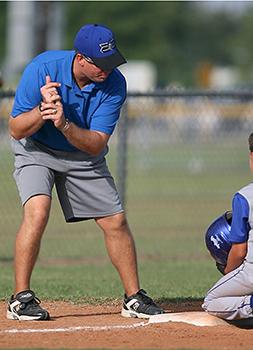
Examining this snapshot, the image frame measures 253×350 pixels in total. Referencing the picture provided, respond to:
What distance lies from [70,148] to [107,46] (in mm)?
799

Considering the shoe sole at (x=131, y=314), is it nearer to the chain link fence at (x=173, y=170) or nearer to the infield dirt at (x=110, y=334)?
the infield dirt at (x=110, y=334)

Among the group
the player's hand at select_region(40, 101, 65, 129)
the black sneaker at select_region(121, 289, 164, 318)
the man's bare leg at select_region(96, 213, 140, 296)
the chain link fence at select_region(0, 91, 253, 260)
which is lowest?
the chain link fence at select_region(0, 91, 253, 260)

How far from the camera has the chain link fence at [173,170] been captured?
15.2 meters

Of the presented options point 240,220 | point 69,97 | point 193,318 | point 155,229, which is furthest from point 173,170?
point 240,220

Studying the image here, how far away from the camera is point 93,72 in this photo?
26.2ft

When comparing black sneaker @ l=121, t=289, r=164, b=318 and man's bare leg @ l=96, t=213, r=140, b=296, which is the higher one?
man's bare leg @ l=96, t=213, r=140, b=296

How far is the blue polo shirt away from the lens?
8.02 meters

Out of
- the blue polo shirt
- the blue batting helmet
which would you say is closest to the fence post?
the blue polo shirt

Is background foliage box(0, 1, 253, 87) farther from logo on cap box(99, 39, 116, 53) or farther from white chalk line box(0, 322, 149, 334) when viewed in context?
white chalk line box(0, 322, 149, 334)

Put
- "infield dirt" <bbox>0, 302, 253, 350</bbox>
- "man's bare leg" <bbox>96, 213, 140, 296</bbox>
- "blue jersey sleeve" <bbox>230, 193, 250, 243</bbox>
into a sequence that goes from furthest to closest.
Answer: "man's bare leg" <bbox>96, 213, 140, 296</bbox> → "blue jersey sleeve" <bbox>230, 193, 250, 243</bbox> → "infield dirt" <bbox>0, 302, 253, 350</bbox>

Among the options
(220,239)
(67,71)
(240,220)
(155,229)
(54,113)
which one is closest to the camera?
(240,220)

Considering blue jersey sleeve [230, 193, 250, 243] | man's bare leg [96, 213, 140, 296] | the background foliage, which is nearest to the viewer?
A: blue jersey sleeve [230, 193, 250, 243]

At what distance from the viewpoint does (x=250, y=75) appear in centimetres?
5903

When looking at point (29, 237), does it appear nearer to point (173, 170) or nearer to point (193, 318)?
point (193, 318)
